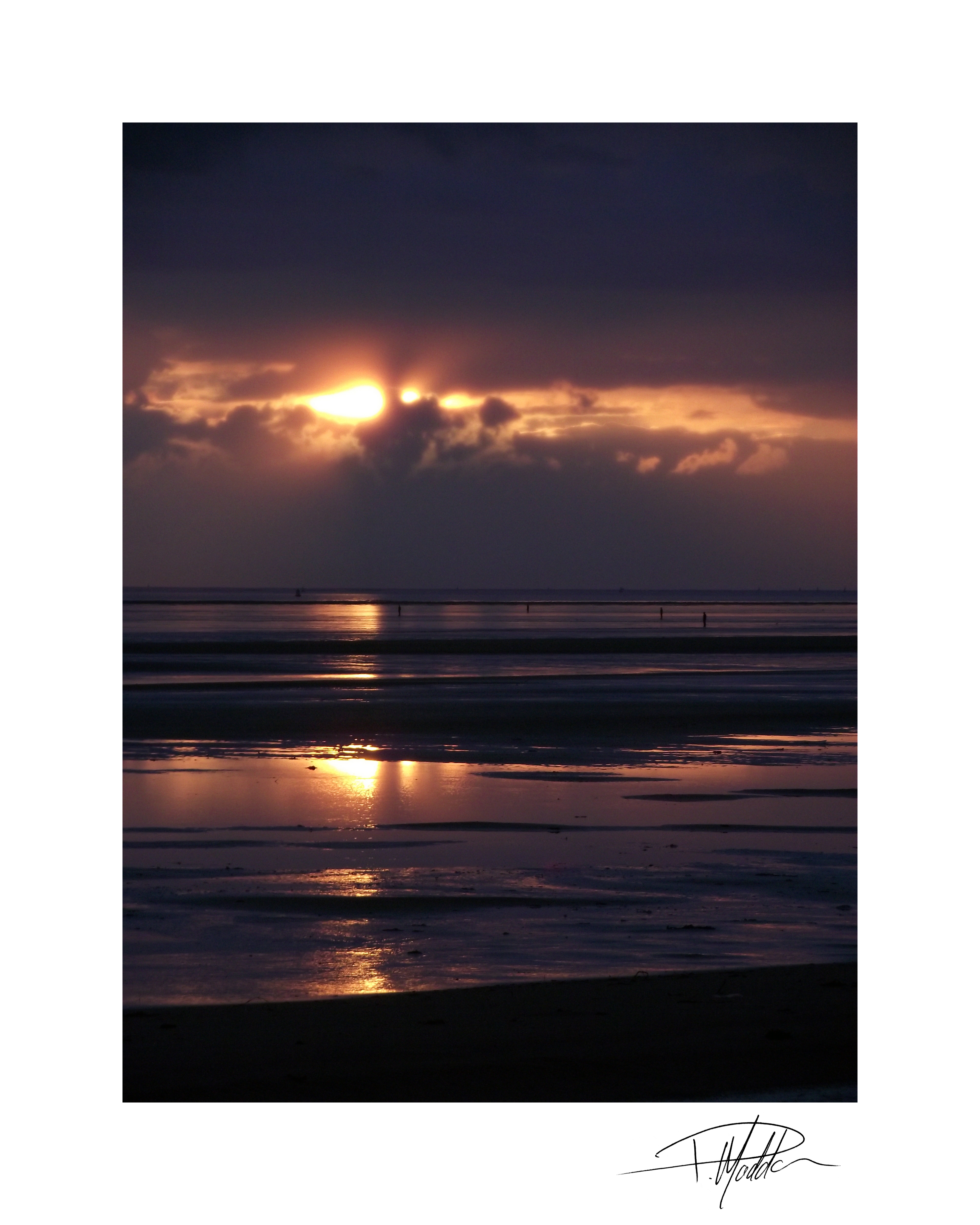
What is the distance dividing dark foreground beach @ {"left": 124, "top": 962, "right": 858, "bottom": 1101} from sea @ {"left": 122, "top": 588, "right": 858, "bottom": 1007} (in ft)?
0.92

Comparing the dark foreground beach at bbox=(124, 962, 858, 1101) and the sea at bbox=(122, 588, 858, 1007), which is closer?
the dark foreground beach at bbox=(124, 962, 858, 1101)

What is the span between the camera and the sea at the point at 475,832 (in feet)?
24.8

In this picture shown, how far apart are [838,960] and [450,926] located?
2441mm

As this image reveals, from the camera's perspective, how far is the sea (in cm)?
757

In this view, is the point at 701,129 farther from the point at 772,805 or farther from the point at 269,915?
the point at 772,805

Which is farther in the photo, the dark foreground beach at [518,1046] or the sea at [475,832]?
the sea at [475,832]

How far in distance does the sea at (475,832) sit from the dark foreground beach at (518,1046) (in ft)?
0.92

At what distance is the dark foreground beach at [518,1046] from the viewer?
582 centimetres

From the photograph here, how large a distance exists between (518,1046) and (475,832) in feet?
15.5


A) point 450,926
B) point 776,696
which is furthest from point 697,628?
point 450,926

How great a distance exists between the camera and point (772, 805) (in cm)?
1224

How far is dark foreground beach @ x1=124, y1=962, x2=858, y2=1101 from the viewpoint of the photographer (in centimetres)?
582
